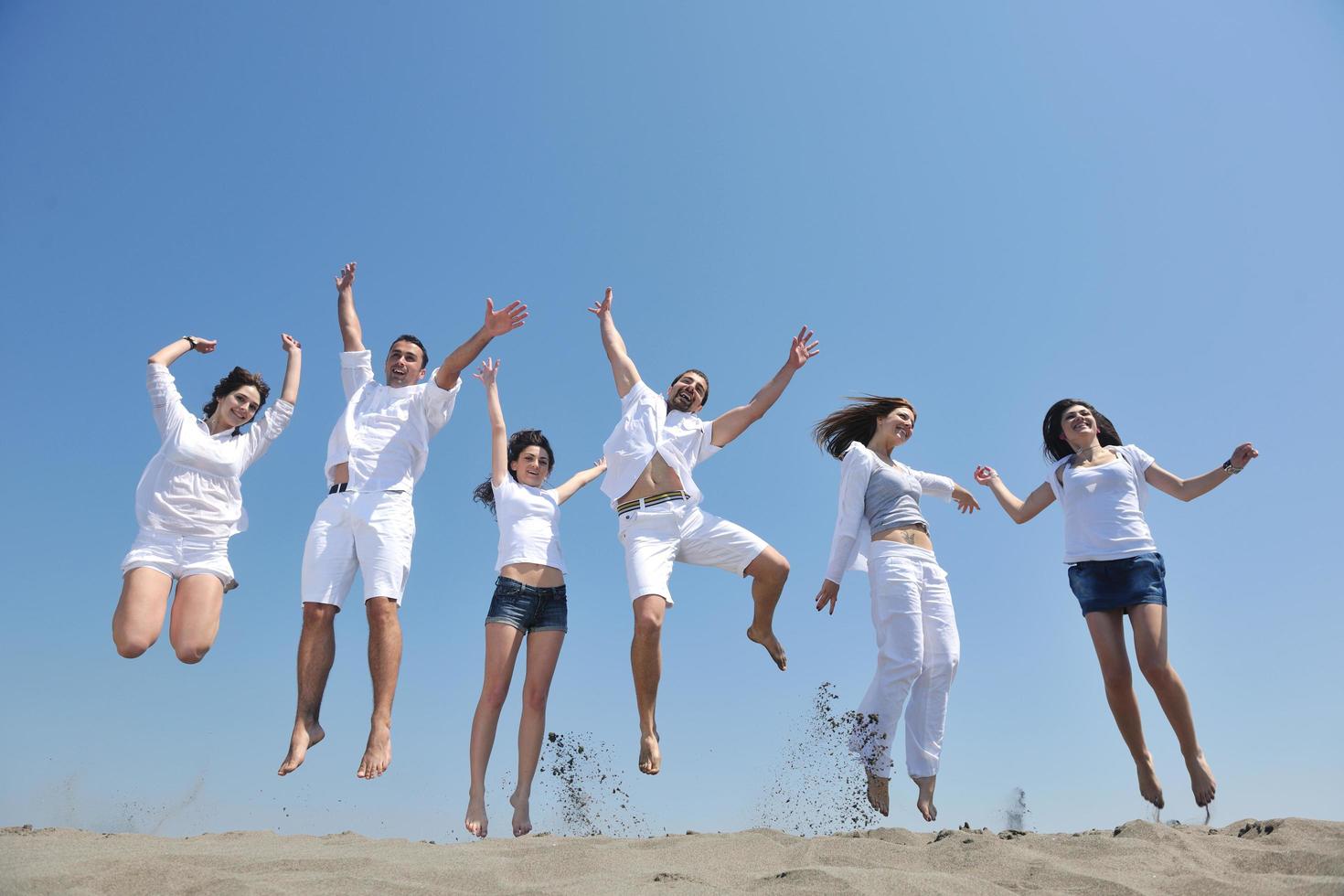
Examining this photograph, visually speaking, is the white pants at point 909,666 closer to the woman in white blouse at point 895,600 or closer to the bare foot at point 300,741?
the woman in white blouse at point 895,600

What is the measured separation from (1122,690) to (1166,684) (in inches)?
12.0

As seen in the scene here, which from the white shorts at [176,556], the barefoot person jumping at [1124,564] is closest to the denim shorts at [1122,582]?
the barefoot person jumping at [1124,564]

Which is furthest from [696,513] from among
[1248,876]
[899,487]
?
[1248,876]

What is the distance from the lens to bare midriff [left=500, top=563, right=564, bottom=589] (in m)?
7.34

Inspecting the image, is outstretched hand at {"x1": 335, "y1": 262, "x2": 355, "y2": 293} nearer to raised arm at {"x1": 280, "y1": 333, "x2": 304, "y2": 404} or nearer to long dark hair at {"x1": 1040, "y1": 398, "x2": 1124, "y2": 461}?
raised arm at {"x1": 280, "y1": 333, "x2": 304, "y2": 404}

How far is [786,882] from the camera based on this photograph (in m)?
4.21

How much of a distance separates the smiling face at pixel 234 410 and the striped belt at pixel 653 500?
314cm

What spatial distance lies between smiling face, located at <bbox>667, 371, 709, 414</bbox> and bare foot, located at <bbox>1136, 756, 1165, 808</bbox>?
165 inches

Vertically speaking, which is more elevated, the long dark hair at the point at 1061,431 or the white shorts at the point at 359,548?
the long dark hair at the point at 1061,431

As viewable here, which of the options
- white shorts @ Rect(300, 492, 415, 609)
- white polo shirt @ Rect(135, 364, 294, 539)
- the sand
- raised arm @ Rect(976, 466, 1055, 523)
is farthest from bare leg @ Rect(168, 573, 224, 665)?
raised arm @ Rect(976, 466, 1055, 523)

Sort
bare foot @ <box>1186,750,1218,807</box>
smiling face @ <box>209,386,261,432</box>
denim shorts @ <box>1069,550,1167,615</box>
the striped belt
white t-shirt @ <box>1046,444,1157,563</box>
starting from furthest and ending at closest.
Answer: smiling face @ <box>209,386,261,432</box>
the striped belt
white t-shirt @ <box>1046,444,1157,563</box>
denim shorts @ <box>1069,550,1167,615</box>
bare foot @ <box>1186,750,1218,807</box>

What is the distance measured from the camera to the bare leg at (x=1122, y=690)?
21.8 feet

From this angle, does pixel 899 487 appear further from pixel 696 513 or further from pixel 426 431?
pixel 426 431

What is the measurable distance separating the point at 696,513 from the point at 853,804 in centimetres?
238
